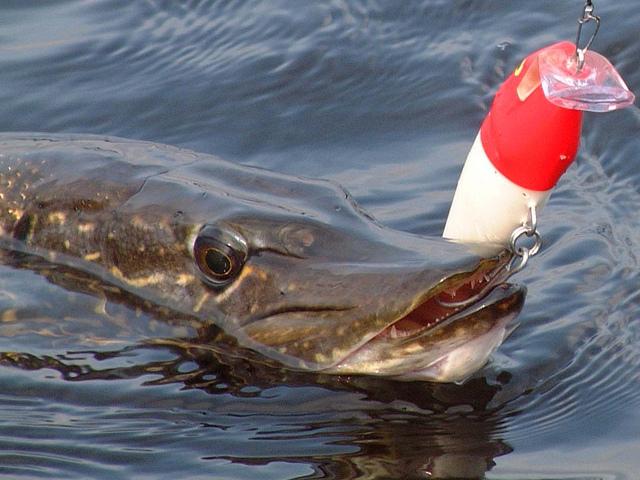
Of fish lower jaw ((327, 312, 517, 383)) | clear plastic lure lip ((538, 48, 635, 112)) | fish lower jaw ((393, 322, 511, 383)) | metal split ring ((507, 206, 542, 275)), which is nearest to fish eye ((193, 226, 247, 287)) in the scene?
fish lower jaw ((327, 312, 517, 383))

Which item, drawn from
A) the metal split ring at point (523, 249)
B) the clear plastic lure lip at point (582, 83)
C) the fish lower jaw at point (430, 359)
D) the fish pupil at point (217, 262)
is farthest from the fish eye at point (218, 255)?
the clear plastic lure lip at point (582, 83)

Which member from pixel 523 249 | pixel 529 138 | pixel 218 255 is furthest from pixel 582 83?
pixel 218 255

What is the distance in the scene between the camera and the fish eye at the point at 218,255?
4.38m

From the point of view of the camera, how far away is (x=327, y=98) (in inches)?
271

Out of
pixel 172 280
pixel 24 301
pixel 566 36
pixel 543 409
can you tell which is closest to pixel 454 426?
pixel 543 409

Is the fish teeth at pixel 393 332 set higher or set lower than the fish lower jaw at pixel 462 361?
higher

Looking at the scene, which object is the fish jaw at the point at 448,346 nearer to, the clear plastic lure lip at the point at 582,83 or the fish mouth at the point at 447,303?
the fish mouth at the point at 447,303

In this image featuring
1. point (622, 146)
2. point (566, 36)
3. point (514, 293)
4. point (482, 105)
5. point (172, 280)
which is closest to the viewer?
point (514, 293)

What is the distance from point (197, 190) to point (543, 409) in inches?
48.2

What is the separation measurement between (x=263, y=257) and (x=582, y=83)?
1.05 m

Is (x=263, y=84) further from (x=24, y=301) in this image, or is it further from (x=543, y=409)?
(x=543, y=409)

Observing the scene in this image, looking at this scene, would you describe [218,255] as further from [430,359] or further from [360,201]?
[360,201]

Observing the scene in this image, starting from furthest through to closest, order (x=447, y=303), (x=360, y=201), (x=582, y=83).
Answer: (x=360, y=201) → (x=447, y=303) → (x=582, y=83)

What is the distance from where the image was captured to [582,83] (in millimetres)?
3924
